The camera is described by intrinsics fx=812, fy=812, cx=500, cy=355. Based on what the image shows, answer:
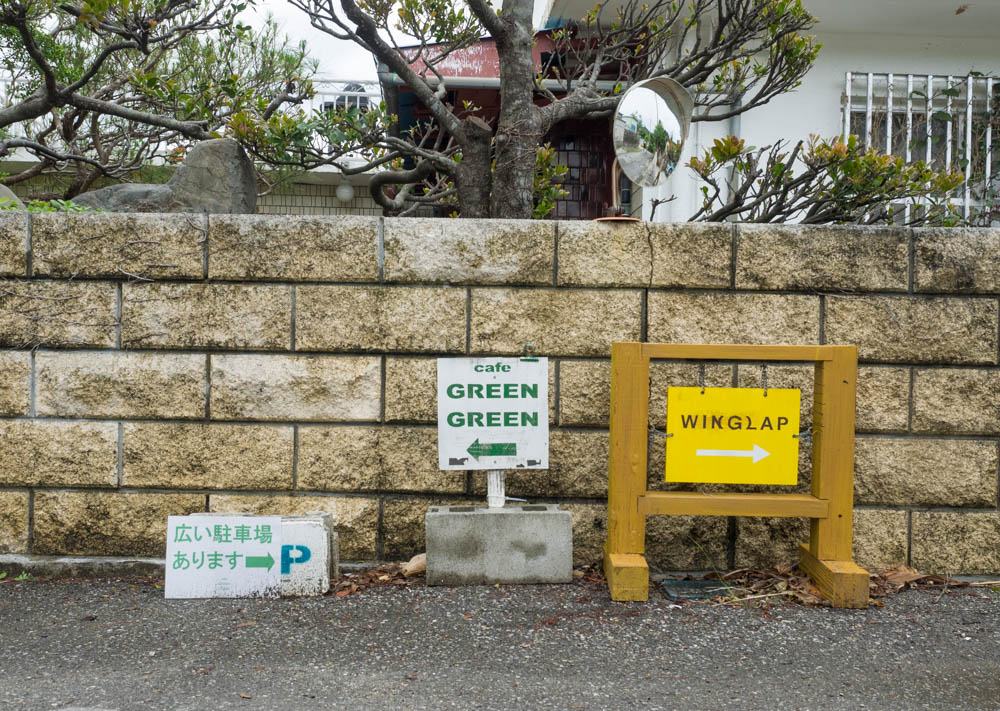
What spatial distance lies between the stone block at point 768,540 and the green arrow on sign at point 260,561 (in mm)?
2466

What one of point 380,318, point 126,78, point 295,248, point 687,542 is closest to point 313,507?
point 380,318

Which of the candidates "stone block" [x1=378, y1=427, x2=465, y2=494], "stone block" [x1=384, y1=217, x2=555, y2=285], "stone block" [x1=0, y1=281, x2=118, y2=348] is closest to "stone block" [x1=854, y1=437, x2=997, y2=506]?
"stone block" [x1=384, y1=217, x2=555, y2=285]

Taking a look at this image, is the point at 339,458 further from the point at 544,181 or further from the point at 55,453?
the point at 544,181

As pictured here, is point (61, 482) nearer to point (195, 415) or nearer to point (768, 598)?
point (195, 415)

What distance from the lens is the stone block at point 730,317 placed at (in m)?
4.38

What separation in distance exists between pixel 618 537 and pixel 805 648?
3.19 ft

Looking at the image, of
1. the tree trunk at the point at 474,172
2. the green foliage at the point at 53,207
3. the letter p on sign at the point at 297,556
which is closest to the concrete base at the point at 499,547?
the letter p on sign at the point at 297,556

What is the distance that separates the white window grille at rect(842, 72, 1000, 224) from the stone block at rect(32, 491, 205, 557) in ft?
23.9

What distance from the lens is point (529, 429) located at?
428 centimetres

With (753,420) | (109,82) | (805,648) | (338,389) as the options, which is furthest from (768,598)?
(109,82)

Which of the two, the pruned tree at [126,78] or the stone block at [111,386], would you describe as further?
the pruned tree at [126,78]

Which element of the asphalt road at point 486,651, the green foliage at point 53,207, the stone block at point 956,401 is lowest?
the asphalt road at point 486,651

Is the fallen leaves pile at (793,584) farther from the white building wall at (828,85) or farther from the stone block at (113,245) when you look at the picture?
the white building wall at (828,85)

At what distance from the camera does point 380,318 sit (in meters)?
4.37
